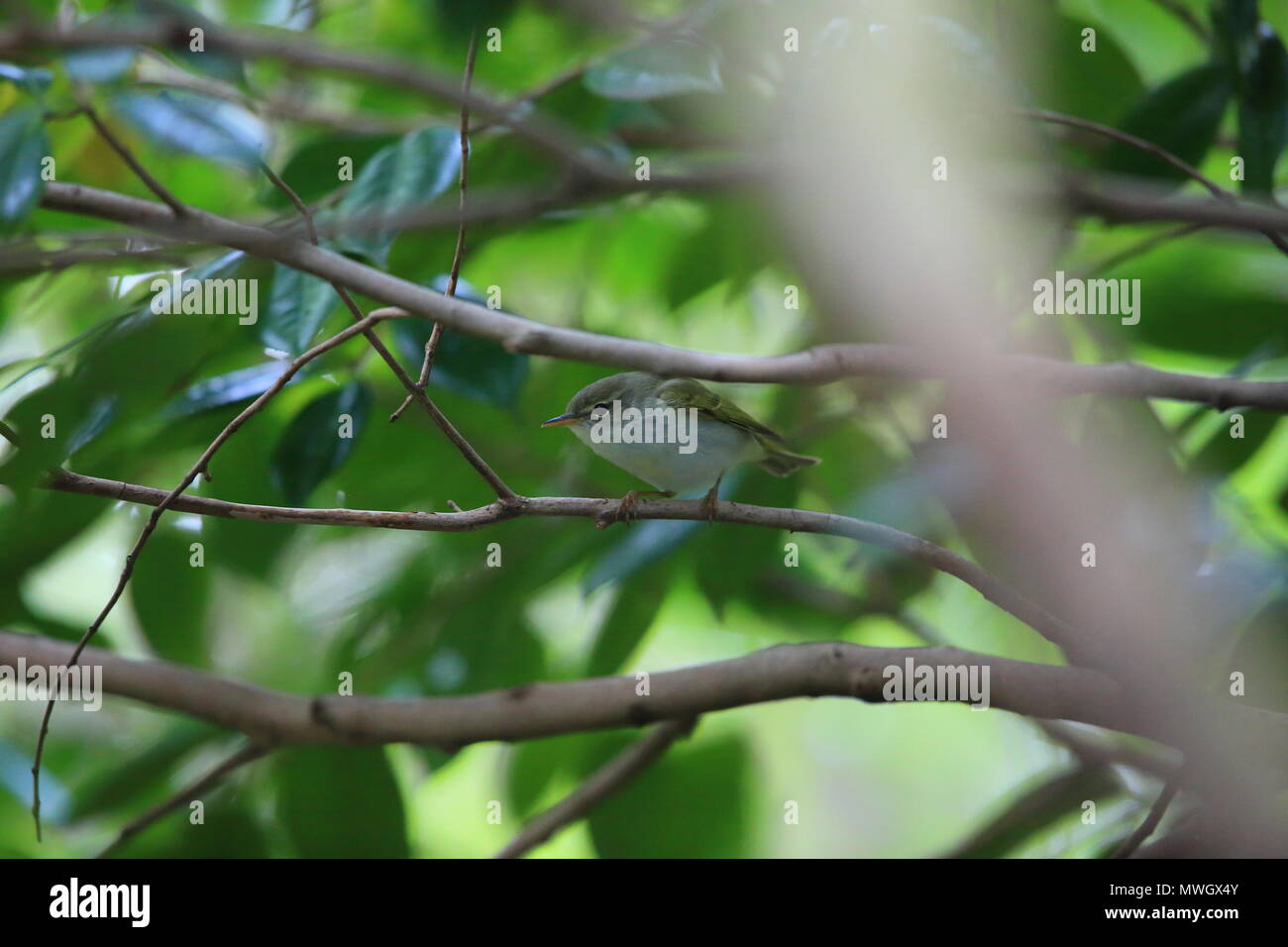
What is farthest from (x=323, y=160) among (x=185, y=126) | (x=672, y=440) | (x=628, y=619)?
(x=628, y=619)

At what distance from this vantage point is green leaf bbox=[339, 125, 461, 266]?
2.47m

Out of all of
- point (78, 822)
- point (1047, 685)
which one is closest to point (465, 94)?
point (1047, 685)

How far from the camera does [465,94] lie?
193 centimetres

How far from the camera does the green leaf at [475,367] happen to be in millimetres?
2562

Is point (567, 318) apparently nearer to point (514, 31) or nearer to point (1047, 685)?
point (514, 31)

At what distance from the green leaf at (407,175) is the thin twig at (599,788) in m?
1.48

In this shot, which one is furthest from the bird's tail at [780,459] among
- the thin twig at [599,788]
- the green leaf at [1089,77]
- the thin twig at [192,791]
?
the thin twig at [192,791]

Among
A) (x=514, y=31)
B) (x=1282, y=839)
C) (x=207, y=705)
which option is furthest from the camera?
(x=514, y=31)

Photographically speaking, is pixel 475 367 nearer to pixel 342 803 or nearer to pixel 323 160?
pixel 323 160

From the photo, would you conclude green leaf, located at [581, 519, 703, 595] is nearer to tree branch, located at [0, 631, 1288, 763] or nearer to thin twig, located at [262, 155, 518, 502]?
tree branch, located at [0, 631, 1288, 763]

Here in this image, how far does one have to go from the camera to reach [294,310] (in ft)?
7.73

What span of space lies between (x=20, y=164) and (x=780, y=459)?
2068 millimetres

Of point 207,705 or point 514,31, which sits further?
point 514,31
